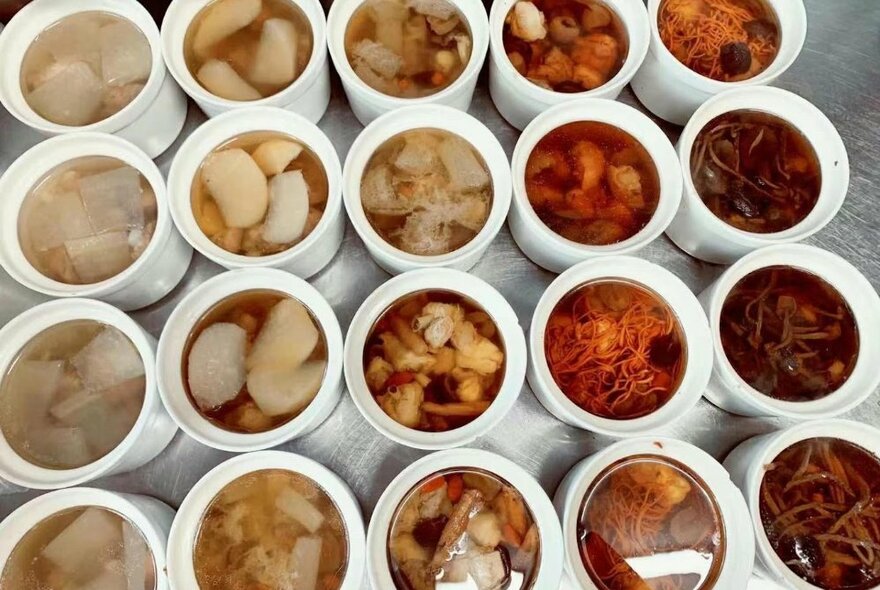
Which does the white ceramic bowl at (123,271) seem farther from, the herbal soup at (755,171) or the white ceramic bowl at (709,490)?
the herbal soup at (755,171)

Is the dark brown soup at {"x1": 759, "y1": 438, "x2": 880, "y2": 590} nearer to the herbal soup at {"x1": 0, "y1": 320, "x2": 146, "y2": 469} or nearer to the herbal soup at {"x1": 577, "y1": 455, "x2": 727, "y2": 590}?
the herbal soup at {"x1": 577, "y1": 455, "x2": 727, "y2": 590}

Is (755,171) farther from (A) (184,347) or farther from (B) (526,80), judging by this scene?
(A) (184,347)

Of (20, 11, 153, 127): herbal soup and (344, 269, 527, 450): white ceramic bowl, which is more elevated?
(20, 11, 153, 127): herbal soup

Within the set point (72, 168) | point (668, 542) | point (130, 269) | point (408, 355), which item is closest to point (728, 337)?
point (668, 542)

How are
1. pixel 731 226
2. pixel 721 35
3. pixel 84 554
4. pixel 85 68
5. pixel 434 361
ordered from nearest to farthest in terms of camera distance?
pixel 84 554
pixel 434 361
pixel 731 226
pixel 85 68
pixel 721 35

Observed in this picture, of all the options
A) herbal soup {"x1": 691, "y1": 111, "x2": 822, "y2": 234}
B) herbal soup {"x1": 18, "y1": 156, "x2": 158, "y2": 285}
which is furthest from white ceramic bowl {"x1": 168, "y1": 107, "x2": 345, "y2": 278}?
herbal soup {"x1": 691, "y1": 111, "x2": 822, "y2": 234}

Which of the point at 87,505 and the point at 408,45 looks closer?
the point at 87,505

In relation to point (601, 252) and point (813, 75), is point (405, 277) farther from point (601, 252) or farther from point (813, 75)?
point (813, 75)

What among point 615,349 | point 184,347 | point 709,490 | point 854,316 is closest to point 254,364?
point 184,347
